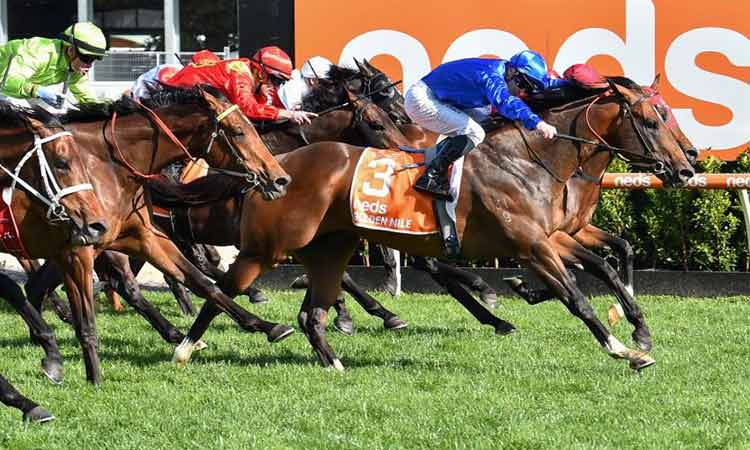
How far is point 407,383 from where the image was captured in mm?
6730

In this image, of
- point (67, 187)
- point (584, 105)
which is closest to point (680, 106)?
point (584, 105)

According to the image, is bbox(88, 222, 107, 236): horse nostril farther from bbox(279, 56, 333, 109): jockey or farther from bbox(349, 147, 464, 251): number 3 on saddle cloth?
bbox(279, 56, 333, 109): jockey

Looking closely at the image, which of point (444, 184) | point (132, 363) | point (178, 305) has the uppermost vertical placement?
point (444, 184)

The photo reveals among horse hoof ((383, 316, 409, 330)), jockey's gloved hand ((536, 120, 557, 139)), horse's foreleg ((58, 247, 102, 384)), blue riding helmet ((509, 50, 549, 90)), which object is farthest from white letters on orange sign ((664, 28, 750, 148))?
horse's foreleg ((58, 247, 102, 384))

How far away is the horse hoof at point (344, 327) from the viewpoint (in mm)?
8727

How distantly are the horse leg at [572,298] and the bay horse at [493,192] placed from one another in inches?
0.6

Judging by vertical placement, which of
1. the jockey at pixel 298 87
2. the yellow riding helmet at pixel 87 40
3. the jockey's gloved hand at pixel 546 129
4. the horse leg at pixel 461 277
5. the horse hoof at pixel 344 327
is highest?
the yellow riding helmet at pixel 87 40

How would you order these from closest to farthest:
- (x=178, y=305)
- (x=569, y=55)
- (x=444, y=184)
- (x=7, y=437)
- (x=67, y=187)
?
(x=7, y=437) < (x=67, y=187) < (x=444, y=184) < (x=178, y=305) < (x=569, y=55)

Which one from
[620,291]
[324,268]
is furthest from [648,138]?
[324,268]

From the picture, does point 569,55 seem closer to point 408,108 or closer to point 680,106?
point 680,106

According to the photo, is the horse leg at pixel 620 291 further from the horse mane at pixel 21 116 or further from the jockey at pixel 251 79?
the horse mane at pixel 21 116

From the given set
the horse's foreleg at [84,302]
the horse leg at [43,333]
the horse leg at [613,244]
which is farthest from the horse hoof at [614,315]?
the horse leg at [43,333]

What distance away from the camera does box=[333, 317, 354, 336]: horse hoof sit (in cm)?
873

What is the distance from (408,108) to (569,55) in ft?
11.7
